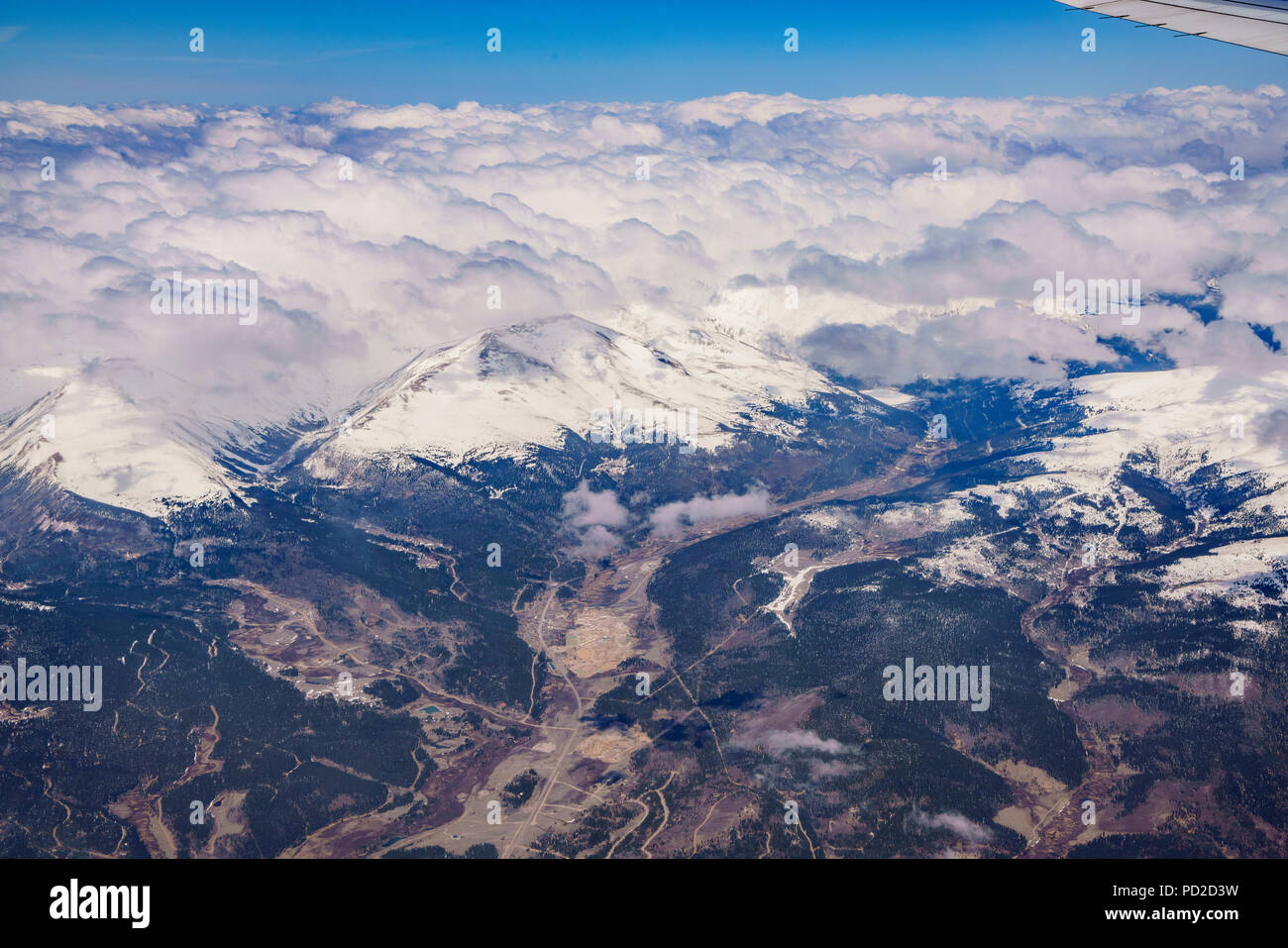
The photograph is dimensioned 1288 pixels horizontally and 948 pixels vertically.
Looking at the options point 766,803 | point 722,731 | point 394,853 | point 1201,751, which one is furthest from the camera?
point 722,731

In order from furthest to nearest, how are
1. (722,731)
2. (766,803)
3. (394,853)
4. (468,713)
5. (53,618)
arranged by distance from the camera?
(53,618)
(468,713)
(722,731)
(766,803)
(394,853)

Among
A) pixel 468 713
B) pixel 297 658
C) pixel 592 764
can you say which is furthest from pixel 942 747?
pixel 297 658

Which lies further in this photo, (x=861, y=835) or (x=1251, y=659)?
(x=1251, y=659)

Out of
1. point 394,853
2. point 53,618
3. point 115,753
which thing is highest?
point 53,618

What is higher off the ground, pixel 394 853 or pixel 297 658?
pixel 297 658

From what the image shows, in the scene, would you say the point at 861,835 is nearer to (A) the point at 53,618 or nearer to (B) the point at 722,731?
(B) the point at 722,731

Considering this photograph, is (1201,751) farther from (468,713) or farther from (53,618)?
(53,618)
